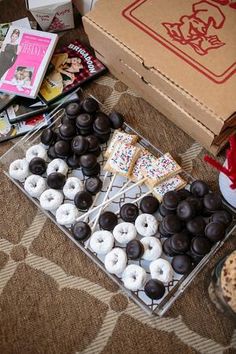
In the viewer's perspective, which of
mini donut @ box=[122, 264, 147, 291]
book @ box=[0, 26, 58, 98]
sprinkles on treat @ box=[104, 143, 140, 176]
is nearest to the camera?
mini donut @ box=[122, 264, 147, 291]

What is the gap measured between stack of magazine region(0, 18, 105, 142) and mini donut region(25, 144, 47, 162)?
8cm

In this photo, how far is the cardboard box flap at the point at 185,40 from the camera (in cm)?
99

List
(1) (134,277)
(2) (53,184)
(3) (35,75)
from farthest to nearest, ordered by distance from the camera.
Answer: (3) (35,75)
(2) (53,184)
(1) (134,277)

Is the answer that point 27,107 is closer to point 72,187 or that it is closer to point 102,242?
point 72,187

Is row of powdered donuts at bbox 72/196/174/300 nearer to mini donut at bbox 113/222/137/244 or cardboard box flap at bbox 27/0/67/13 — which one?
mini donut at bbox 113/222/137/244

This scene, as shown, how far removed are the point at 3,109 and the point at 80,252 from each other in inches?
17.9

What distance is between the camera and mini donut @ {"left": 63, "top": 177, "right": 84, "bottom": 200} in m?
1.06

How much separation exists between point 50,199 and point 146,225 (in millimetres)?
244

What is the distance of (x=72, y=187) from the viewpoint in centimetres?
107

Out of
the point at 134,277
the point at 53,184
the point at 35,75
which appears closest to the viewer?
the point at 134,277

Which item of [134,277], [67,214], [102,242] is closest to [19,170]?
[67,214]

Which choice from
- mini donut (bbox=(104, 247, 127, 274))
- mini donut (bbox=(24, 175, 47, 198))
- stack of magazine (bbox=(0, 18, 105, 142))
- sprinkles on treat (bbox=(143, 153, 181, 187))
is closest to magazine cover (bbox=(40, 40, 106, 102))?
stack of magazine (bbox=(0, 18, 105, 142))

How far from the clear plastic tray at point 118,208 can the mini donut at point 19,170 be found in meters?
0.02

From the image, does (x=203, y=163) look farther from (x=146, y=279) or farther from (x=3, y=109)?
(x=3, y=109)
